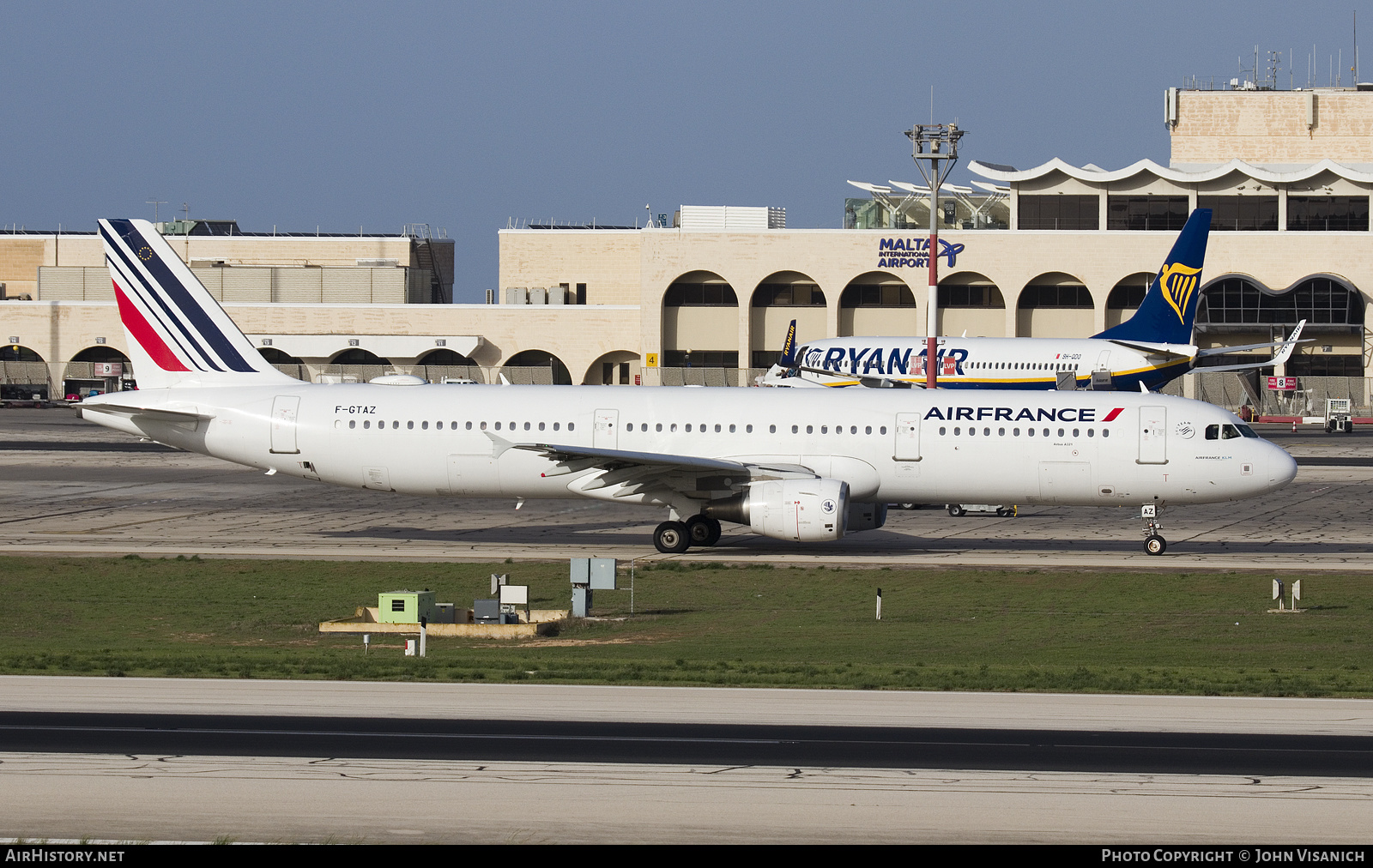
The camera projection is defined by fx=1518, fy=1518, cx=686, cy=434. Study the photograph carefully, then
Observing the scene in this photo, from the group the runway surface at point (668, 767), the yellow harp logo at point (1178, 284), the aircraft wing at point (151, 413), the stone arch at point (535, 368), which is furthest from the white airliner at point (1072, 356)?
the runway surface at point (668, 767)

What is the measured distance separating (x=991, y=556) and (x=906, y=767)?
21654 millimetres

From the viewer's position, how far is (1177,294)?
7762cm

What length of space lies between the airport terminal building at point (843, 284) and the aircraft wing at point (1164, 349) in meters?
31.4

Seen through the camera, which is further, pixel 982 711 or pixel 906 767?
pixel 982 711

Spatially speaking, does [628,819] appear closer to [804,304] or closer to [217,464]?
[217,464]

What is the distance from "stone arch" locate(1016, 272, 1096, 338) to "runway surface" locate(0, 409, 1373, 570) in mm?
51536

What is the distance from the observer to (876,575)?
→ 111 feet

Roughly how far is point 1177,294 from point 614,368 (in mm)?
49932

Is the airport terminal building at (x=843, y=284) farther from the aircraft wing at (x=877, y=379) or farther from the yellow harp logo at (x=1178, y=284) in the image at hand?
the aircraft wing at (x=877, y=379)

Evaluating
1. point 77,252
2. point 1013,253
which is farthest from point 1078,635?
point 77,252

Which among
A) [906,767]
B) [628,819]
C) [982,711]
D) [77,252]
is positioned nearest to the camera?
[628,819]

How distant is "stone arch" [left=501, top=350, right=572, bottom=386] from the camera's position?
→ 11444cm

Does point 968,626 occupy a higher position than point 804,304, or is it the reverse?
point 804,304

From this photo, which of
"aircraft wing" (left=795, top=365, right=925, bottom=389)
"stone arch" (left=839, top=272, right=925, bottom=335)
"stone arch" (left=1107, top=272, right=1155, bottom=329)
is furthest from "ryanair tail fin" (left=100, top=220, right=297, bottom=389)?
"stone arch" (left=1107, top=272, right=1155, bottom=329)
